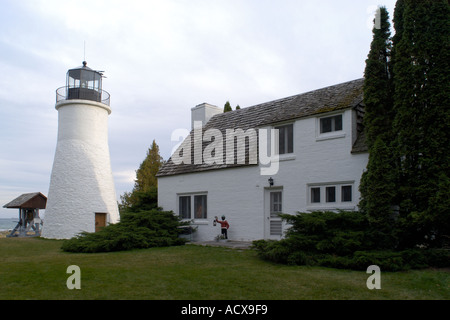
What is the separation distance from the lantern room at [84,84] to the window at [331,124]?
1509 cm

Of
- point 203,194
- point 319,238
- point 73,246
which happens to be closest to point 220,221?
point 203,194

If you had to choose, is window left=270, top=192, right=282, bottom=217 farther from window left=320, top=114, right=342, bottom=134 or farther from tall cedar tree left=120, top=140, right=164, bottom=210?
tall cedar tree left=120, top=140, right=164, bottom=210

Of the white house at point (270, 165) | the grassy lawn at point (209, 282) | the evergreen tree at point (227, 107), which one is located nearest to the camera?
the grassy lawn at point (209, 282)

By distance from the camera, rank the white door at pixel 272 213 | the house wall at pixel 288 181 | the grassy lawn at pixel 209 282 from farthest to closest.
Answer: the white door at pixel 272 213, the house wall at pixel 288 181, the grassy lawn at pixel 209 282

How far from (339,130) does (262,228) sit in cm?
477

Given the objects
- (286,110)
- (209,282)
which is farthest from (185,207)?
(209,282)

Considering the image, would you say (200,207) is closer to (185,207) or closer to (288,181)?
(185,207)

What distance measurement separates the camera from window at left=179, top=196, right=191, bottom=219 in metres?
18.5

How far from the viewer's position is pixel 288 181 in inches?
577

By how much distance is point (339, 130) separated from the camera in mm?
13602

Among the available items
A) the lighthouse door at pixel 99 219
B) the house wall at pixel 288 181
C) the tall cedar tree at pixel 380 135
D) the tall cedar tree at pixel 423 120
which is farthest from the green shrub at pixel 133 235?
the tall cedar tree at pixel 423 120

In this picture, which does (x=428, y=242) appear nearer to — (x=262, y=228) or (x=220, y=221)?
(x=262, y=228)

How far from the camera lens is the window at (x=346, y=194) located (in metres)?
13.1

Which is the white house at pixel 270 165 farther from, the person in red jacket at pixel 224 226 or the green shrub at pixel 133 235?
the green shrub at pixel 133 235
